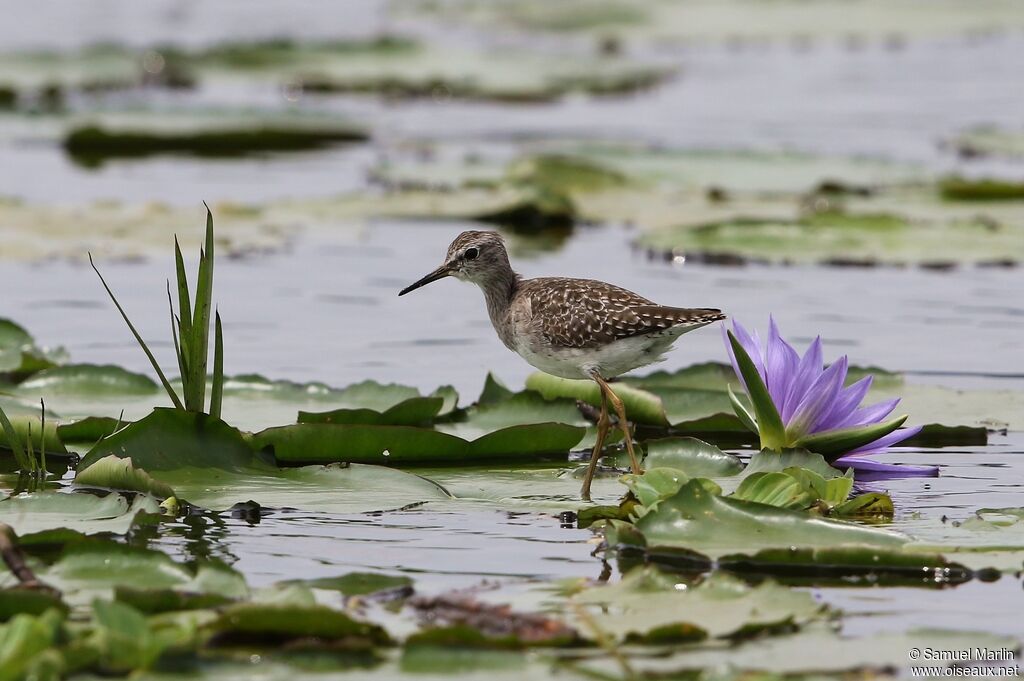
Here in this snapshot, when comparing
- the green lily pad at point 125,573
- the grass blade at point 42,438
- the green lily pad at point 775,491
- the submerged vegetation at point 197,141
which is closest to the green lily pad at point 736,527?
the green lily pad at point 775,491

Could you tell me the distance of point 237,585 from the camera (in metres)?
4.72

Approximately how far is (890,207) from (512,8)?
57.4ft

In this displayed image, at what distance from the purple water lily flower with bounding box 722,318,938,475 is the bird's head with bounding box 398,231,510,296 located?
1.70 metres

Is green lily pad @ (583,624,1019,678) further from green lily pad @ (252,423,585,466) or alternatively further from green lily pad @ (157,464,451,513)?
green lily pad @ (252,423,585,466)

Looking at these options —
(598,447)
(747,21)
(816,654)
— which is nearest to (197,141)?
(747,21)

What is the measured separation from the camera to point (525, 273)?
11570 millimetres

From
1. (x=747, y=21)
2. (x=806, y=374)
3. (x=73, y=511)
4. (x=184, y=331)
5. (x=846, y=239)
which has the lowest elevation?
(x=73, y=511)

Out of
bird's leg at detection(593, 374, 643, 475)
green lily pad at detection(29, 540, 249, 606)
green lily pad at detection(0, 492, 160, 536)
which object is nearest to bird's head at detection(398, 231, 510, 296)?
bird's leg at detection(593, 374, 643, 475)

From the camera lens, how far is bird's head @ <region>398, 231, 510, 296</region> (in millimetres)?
7773

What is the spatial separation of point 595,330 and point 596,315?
12 cm

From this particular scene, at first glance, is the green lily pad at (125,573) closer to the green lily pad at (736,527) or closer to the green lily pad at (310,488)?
the green lily pad at (310,488)

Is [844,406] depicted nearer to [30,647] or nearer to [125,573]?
[125,573]

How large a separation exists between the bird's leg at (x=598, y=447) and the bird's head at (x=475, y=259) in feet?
3.37

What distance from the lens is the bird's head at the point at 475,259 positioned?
7.77 meters
